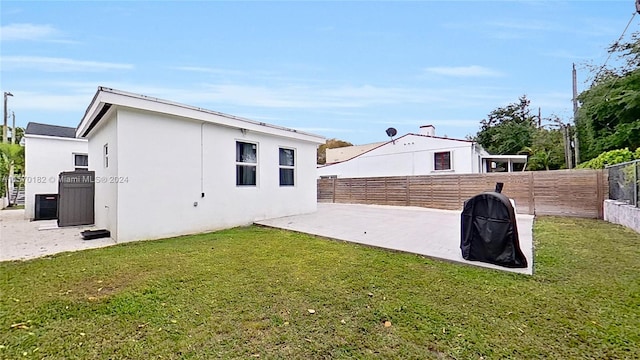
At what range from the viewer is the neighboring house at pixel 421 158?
54.1 ft

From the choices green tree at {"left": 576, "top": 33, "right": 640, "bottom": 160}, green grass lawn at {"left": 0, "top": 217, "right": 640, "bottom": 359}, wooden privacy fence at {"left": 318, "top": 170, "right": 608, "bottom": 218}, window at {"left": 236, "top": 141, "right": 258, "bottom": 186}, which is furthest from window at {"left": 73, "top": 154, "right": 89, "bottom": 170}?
green tree at {"left": 576, "top": 33, "right": 640, "bottom": 160}

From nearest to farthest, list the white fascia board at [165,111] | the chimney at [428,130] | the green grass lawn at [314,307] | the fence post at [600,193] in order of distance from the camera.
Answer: the green grass lawn at [314,307] → the white fascia board at [165,111] → the fence post at [600,193] → the chimney at [428,130]

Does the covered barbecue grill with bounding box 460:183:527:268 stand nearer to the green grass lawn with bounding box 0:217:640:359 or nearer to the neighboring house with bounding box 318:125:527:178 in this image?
the green grass lawn with bounding box 0:217:640:359

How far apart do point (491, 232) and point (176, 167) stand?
651 cm

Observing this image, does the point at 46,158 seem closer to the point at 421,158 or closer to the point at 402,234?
the point at 402,234

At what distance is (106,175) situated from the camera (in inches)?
277

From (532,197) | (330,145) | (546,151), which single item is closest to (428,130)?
(532,197)

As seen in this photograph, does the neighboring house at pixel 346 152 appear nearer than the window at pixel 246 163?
No

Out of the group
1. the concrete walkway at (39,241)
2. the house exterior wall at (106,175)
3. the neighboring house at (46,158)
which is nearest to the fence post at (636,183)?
the house exterior wall at (106,175)

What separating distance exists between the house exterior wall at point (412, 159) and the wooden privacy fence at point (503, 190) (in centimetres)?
428

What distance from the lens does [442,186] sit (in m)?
13.0

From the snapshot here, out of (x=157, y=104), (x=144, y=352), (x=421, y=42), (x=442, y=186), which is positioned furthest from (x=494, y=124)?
(x=144, y=352)

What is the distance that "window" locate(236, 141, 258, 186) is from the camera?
8.48 meters

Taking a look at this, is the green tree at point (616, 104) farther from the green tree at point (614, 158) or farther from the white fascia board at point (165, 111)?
the white fascia board at point (165, 111)
